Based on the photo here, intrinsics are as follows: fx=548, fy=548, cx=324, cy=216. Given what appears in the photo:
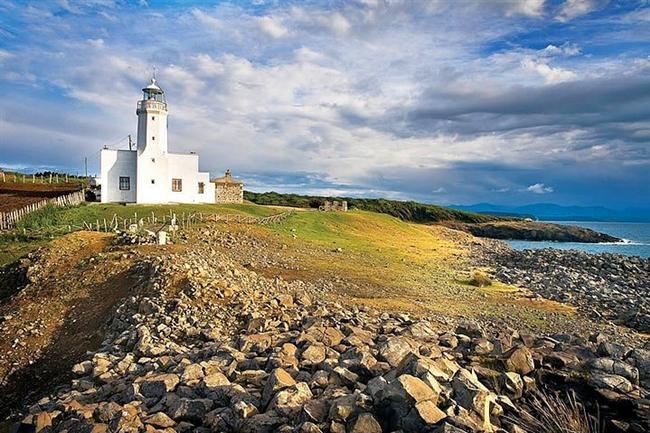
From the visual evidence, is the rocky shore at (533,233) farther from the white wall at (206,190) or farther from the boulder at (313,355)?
the boulder at (313,355)

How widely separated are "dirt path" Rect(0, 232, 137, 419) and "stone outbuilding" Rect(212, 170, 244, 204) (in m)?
33.3

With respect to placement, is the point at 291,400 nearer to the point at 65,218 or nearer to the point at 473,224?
the point at 65,218

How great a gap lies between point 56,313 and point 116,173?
108 ft

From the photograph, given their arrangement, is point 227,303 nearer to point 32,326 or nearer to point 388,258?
point 32,326

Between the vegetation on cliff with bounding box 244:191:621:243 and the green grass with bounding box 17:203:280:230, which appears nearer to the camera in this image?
the green grass with bounding box 17:203:280:230

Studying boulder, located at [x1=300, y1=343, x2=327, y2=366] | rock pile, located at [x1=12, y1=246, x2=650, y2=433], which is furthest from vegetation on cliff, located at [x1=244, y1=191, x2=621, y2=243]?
boulder, located at [x1=300, y1=343, x2=327, y2=366]

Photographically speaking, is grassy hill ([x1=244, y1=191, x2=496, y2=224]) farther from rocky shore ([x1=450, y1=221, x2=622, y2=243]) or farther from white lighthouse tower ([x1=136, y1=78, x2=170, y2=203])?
white lighthouse tower ([x1=136, y1=78, x2=170, y2=203])

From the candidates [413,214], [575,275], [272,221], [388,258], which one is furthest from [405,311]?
[413,214]

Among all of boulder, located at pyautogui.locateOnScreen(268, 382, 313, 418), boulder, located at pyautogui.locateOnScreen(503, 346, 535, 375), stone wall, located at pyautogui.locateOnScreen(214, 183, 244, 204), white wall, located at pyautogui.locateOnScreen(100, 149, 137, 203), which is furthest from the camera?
stone wall, located at pyautogui.locateOnScreen(214, 183, 244, 204)

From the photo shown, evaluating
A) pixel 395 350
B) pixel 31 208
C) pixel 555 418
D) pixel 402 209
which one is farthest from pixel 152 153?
pixel 402 209

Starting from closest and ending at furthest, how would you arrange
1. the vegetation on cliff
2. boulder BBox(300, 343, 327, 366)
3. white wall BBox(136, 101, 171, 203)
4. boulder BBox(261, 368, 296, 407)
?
1. boulder BBox(261, 368, 296, 407)
2. boulder BBox(300, 343, 327, 366)
3. white wall BBox(136, 101, 171, 203)
4. the vegetation on cliff

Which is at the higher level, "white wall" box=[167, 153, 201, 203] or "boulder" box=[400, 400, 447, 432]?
"white wall" box=[167, 153, 201, 203]

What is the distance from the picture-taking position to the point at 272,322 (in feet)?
42.1

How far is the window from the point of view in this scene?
47.7 m
